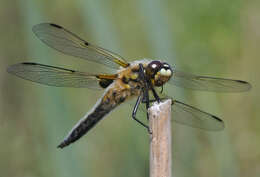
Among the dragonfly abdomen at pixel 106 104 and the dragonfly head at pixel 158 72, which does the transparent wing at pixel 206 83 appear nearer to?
the dragonfly head at pixel 158 72

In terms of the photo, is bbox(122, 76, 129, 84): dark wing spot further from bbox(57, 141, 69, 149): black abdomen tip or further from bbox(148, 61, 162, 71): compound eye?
bbox(57, 141, 69, 149): black abdomen tip

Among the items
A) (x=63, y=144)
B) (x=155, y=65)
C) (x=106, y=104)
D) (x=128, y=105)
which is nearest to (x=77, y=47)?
(x=106, y=104)

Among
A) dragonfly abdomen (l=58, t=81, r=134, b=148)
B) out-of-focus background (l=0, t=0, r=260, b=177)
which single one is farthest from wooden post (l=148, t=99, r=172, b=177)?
dragonfly abdomen (l=58, t=81, r=134, b=148)

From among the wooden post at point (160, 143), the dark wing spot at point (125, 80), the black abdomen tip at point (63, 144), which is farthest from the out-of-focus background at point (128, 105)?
the wooden post at point (160, 143)

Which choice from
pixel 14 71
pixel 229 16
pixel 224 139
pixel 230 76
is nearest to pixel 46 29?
pixel 14 71

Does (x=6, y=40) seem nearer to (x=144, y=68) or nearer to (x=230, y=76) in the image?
(x=144, y=68)
